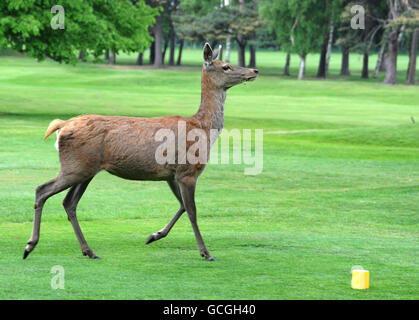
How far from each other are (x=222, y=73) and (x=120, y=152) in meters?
1.53

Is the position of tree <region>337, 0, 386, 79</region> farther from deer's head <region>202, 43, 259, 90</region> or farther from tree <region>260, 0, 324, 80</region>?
deer's head <region>202, 43, 259, 90</region>

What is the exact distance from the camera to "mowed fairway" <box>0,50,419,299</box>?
8078 millimetres

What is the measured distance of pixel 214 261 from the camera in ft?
30.2

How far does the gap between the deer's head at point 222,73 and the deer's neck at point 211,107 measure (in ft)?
0.16

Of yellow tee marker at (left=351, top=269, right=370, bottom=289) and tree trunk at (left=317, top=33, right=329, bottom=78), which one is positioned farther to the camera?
tree trunk at (left=317, top=33, right=329, bottom=78)

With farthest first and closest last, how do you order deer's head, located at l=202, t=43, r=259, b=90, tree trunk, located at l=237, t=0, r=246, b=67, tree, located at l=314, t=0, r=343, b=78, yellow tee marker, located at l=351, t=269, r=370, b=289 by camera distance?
tree trunk, located at l=237, t=0, r=246, b=67
tree, located at l=314, t=0, r=343, b=78
deer's head, located at l=202, t=43, r=259, b=90
yellow tee marker, located at l=351, t=269, r=370, b=289

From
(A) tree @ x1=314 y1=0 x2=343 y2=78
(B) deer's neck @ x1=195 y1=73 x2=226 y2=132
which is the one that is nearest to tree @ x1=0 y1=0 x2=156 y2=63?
(B) deer's neck @ x1=195 y1=73 x2=226 y2=132

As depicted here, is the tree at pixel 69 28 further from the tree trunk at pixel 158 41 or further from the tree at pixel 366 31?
the tree trunk at pixel 158 41

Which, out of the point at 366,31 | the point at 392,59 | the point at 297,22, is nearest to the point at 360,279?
the point at 392,59

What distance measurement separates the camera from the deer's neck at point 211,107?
31.7 feet

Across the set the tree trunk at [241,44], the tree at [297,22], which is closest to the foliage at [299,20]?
the tree at [297,22]

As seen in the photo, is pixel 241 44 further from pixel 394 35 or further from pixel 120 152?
pixel 120 152
